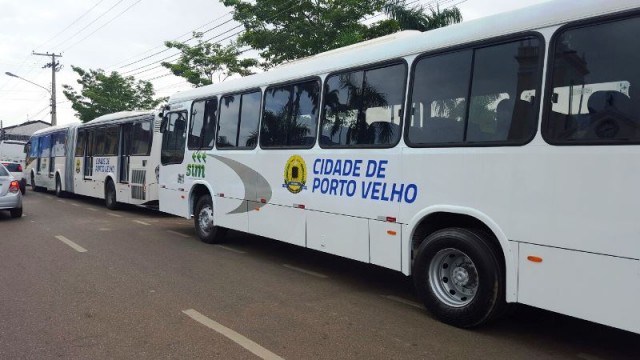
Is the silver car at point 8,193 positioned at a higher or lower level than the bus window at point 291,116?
lower

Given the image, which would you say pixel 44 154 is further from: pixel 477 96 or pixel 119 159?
pixel 477 96

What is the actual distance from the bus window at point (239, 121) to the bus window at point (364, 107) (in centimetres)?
183

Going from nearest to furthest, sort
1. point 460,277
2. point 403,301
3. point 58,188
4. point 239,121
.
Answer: point 460,277 < point 403,301 < point 239,121 < point 58,188

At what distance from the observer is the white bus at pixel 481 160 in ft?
12.6

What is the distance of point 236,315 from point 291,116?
10.3 feet

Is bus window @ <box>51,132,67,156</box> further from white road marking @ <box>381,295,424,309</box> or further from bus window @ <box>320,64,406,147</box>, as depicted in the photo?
white road marking @ <box>381,295,424,309</box>

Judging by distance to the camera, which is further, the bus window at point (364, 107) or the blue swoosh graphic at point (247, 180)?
the blue swoosh graphic at point (247, 180)

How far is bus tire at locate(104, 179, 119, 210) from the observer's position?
15.7 meters

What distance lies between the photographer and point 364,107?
19.8 feet

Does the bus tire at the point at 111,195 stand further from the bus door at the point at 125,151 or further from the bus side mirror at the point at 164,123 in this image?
the bus side mirror at the point at 164,123

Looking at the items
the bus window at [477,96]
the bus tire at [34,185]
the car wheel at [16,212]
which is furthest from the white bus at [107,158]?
the bus window at [477,96]

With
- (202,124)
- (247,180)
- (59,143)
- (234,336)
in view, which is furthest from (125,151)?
(234,336)

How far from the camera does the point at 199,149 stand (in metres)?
9.54

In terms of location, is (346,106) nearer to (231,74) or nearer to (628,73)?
(628,73)
